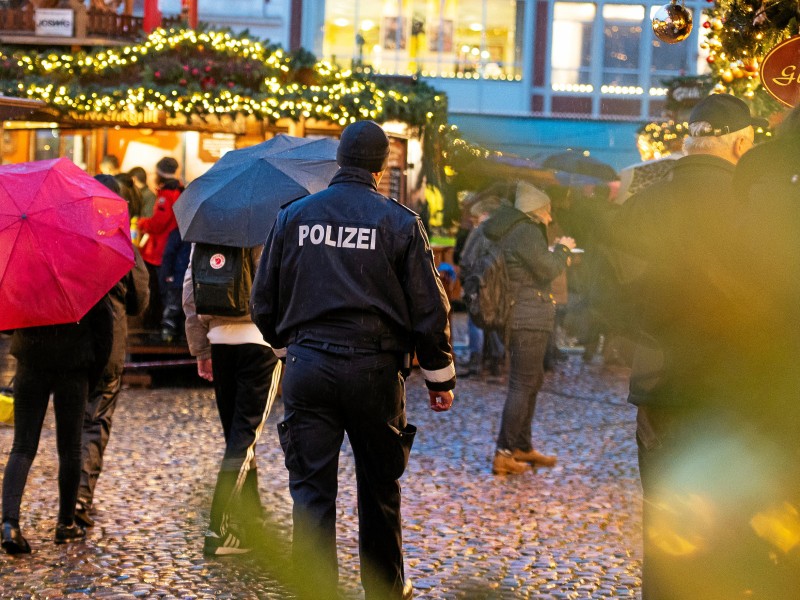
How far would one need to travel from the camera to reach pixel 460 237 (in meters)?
17.1

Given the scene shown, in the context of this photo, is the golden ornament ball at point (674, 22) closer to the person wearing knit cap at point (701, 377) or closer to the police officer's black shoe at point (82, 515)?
the person wearing knit cap at point (701, 377)

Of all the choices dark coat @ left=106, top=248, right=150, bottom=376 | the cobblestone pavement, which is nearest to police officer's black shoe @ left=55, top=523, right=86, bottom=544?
the cobblestone pavement

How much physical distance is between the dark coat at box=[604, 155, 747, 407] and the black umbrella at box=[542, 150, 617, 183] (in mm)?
17495

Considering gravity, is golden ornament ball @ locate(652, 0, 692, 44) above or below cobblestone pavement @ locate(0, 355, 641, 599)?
above

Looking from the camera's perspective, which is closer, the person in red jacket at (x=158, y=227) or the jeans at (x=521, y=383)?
the jeans at (x=521, y=383)

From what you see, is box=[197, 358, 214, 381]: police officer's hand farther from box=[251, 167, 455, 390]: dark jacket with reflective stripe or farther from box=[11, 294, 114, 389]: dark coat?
box=[251, 167, 455, 390]: dark jacket with reflective stripe

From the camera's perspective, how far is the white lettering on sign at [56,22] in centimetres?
1686

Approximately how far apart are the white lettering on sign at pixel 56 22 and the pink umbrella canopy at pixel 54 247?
1106 cm

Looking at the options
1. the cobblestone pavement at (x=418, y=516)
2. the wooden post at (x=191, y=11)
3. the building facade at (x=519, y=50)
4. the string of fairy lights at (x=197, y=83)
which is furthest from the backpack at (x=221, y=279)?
the building facade at (x=519, y=50)

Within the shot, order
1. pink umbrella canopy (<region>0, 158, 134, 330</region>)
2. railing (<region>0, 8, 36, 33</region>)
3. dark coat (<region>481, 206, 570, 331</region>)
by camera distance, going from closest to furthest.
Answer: pink umbrella canopy (<region>0, 158, 134, 330</region>), dark coat (<region>481, 206, 570, 331</region>), railing (<region>0, 8, 36, 33</region>)

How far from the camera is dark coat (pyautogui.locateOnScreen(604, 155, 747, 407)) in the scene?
13.9 ft

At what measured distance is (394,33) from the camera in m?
36.1

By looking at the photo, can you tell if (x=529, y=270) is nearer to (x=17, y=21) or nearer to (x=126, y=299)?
(x=126, y=299)

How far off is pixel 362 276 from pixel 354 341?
23 centimetres
